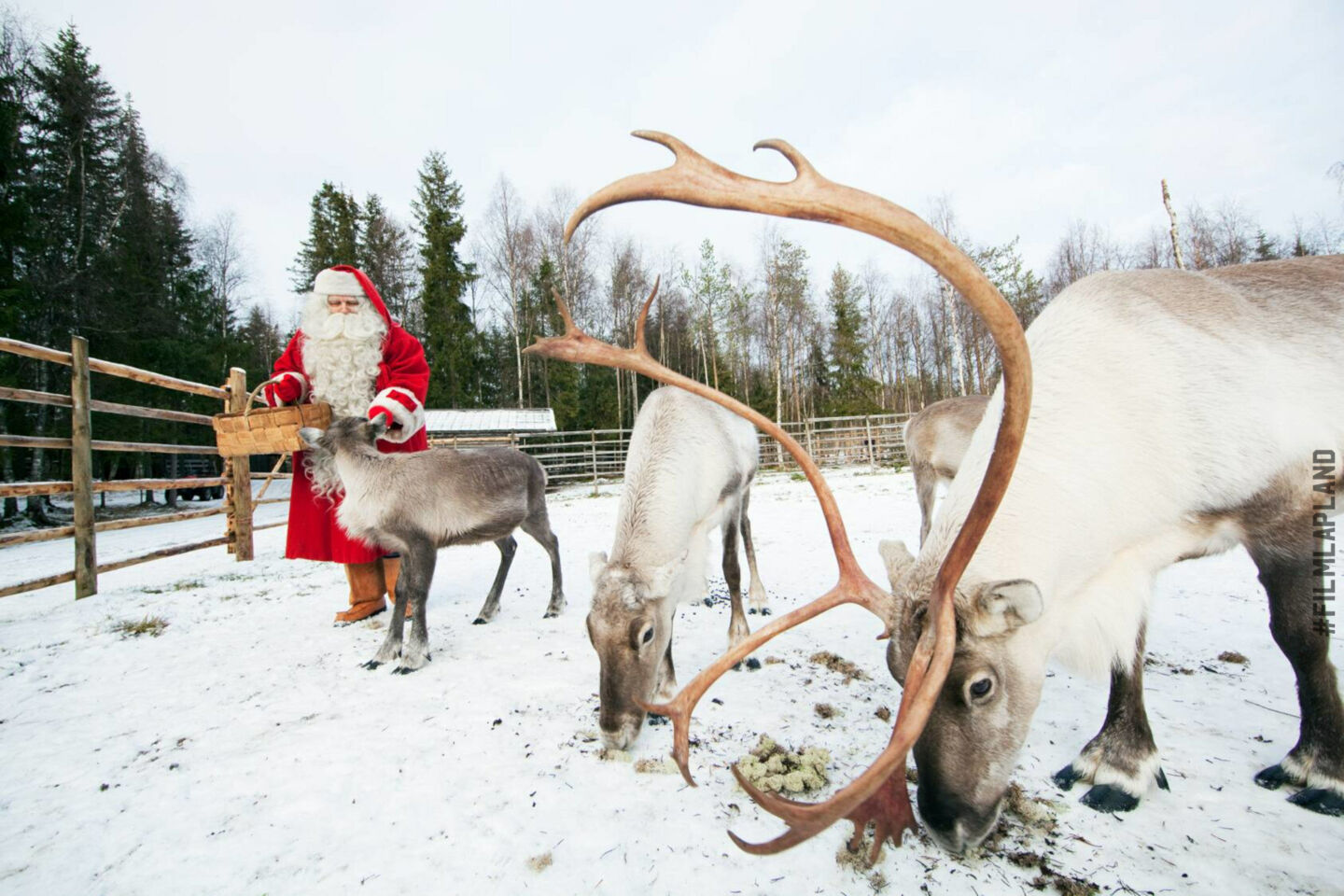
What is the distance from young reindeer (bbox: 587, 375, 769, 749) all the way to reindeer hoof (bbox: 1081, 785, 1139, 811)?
1790 millimetres

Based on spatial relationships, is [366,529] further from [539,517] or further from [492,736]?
[492,736]

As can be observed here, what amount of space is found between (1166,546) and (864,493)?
1145cm

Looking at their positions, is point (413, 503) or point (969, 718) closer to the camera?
point (969, 718)

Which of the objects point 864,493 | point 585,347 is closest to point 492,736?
point 585,347

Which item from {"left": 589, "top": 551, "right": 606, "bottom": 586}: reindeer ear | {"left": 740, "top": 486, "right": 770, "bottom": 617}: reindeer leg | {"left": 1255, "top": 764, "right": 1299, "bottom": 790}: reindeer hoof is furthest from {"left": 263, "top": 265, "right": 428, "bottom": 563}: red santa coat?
{"left": 1255, "top": 764, "right": 1299, "bottom": 790}: reindeer hoof

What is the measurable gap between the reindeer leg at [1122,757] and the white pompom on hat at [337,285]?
19.6ft

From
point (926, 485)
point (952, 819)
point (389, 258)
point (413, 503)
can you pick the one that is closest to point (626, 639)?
point (952, 819)

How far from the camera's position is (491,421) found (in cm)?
2619

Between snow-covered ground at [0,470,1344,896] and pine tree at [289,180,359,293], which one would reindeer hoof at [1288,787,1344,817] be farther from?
pine tree at [289,180,359,293]

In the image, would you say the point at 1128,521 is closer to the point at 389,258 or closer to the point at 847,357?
the point at 847,357

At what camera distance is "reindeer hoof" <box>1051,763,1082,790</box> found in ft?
7.06

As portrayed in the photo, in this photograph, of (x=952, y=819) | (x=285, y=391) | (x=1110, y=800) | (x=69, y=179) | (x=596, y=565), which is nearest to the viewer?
(x=952, y=819)

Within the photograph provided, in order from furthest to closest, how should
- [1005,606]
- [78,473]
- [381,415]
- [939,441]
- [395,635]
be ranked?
1. [939,441]
2. [78,473]
3. [381,415]
4. [395,635]
5. [1005,606]

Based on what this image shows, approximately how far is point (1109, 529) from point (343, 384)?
5380 millimetres
